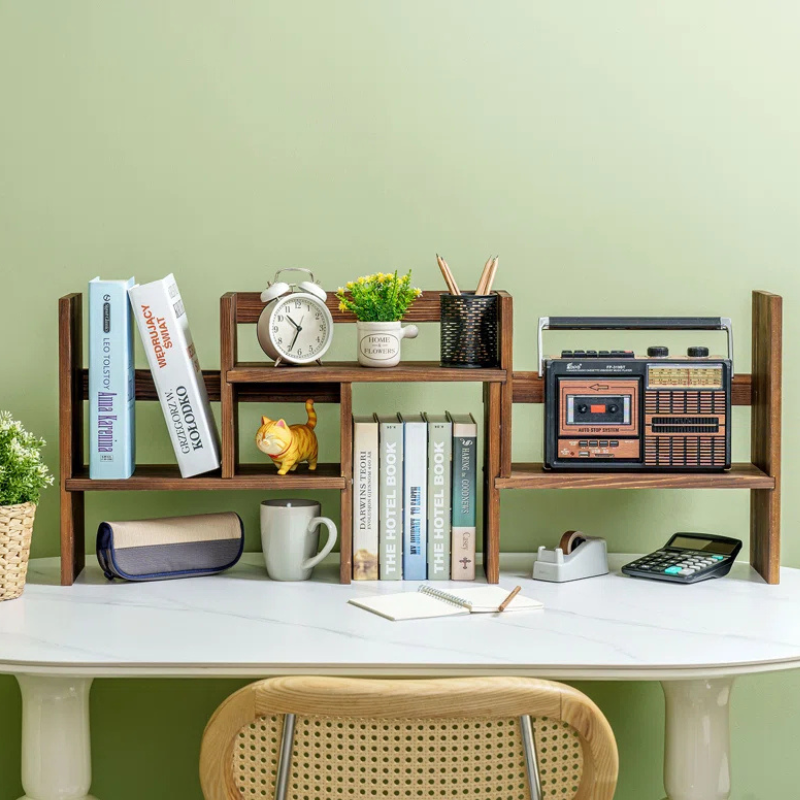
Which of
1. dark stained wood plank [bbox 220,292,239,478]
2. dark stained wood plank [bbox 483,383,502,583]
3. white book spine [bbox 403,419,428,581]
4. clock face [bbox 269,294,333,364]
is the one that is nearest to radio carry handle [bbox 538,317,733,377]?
dark stained wood plank [bbox 483,383,502,583]

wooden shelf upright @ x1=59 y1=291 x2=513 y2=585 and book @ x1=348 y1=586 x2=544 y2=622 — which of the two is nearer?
book @ x1=348 y1=586 x2=544 y2=622

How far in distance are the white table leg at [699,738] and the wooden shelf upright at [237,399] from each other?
0.32 metres

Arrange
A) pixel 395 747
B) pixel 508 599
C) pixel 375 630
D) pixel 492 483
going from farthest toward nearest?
pixel 492 483
pixel 508 599
pixel 375 630
pixel 395 747

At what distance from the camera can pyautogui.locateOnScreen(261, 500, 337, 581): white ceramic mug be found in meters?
1.66

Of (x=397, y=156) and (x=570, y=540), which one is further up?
(x=397, y=156)

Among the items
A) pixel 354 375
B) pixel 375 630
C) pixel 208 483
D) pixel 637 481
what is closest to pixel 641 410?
pixel 637 481

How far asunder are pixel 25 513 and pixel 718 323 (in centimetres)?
105

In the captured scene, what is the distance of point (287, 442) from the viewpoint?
1645 millimetres

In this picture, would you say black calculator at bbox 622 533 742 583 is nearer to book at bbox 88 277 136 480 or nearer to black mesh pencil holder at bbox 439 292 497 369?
black mesh pencil holder at bbox 439 292 497 369

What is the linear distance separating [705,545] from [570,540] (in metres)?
0.24

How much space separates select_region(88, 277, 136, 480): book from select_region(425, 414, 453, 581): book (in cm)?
45

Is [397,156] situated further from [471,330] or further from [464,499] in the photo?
[464,499]

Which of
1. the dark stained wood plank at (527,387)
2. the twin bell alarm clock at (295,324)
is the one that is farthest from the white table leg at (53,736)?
the dark stained wood plank at (527,387)

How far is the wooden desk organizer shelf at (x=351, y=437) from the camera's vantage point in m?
1.61
